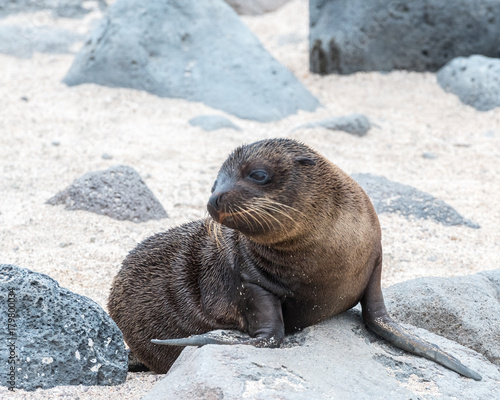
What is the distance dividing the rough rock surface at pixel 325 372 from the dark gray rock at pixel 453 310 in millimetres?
373

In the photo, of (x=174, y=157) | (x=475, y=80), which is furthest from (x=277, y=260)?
(x=475, y=80)

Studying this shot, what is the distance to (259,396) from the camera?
8.87 ft

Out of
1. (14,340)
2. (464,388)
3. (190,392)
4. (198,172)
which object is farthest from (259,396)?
(198,172)

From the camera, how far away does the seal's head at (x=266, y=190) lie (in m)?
3.12

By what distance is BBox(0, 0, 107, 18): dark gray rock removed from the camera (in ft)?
41.9

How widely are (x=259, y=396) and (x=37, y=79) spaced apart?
360 inches

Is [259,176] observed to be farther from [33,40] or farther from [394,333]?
[33,40]

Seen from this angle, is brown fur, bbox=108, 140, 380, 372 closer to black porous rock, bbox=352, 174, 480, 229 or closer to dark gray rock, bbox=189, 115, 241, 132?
black porous rock, bbox=352, 174, 480, 229

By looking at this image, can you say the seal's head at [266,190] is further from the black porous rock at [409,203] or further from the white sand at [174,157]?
the black porous rock at [409,203]

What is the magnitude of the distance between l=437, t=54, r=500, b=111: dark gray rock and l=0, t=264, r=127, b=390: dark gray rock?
8380 mm

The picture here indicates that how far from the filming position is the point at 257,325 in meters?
3.37

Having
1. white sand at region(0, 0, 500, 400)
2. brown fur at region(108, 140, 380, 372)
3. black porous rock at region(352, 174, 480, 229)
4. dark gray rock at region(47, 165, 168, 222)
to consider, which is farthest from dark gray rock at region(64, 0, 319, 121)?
brown fur at region(108, 140, 380, 372)

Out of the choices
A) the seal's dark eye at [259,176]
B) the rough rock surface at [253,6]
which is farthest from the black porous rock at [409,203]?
the rough rock surface at [253,6]

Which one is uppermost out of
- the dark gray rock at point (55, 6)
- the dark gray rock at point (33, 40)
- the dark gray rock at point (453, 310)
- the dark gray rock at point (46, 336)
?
the dark gray rock at point (46, 336)
